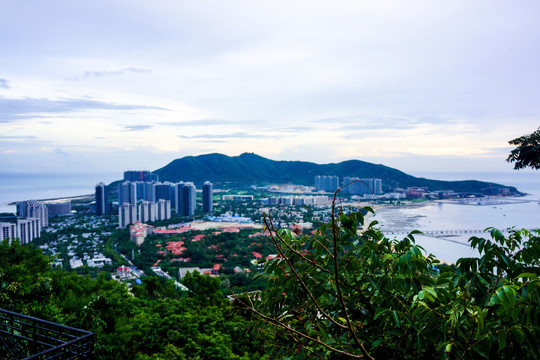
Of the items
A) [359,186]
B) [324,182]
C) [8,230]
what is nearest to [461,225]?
[359,186]

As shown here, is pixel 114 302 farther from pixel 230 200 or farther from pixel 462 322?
pixel 230 200

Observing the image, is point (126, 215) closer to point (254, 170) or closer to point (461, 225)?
point (461, 225)

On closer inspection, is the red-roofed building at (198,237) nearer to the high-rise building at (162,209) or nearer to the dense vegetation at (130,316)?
the high-rise building at (162,209)

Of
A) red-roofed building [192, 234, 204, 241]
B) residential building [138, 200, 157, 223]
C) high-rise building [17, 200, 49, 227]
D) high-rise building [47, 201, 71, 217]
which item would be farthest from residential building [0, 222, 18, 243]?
high-rise building [47, 201, 71, 217]

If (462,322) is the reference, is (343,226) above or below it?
above

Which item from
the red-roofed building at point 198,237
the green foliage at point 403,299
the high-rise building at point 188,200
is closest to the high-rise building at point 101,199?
the high-rise building at point 188,200

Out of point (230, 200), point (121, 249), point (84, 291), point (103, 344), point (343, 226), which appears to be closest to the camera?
point (343, 226)

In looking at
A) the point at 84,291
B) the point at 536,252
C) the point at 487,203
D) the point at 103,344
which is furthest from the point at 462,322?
the point at 487,203
